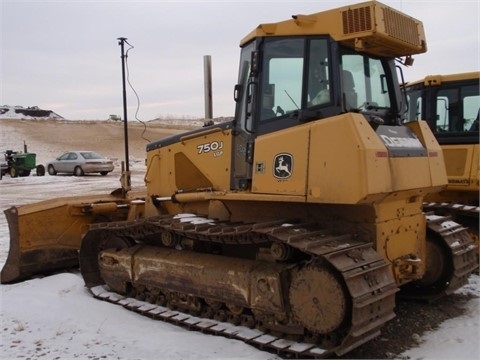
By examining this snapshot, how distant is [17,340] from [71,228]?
2.79 meters

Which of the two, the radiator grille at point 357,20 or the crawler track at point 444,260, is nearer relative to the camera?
the radiator grille at point 357,20

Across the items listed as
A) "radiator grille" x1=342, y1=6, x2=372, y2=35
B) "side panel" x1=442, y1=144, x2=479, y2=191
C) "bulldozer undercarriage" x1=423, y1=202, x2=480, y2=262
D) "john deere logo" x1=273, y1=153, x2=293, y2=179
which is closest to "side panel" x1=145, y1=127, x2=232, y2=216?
"john deere logo" x1=273, y1=153, x2=293, y2=179

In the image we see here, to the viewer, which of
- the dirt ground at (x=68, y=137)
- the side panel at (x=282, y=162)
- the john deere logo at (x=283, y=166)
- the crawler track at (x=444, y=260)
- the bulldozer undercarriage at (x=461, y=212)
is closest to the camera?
the side panel at (x=282, y=162)

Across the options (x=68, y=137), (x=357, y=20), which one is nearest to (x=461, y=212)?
(x=357, y=20)

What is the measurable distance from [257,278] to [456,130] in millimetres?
4981

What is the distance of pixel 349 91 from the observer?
209 inches

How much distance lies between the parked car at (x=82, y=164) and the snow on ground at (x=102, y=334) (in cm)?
2111

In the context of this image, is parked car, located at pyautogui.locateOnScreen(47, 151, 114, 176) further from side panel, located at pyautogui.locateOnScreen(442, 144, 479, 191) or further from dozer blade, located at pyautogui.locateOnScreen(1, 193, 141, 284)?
side panel, located at pyautogui.locateOnScreen(442, 144, 479, 191)

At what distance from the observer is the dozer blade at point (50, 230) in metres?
7.57

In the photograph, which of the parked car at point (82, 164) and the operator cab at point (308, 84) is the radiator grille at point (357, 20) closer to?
the operator cab at point (308, 84)

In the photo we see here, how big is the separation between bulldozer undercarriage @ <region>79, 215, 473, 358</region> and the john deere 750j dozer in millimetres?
16

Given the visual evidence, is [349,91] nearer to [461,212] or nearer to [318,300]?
[318,300]

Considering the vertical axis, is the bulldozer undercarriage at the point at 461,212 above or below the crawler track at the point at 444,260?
above

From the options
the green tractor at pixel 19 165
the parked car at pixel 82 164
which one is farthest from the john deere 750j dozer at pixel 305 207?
the green tractor at pixel 19 165
